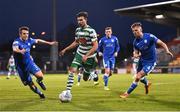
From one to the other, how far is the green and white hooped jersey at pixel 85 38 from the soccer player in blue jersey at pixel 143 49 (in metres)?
1.21

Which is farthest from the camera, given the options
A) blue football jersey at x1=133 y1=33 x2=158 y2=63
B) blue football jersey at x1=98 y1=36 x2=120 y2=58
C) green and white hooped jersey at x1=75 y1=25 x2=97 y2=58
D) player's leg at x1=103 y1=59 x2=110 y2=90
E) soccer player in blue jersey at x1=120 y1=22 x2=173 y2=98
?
blue football jersey at x1=98 y1=36 x2=120 y2=58

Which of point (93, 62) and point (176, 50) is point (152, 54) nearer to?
point (93, 62)

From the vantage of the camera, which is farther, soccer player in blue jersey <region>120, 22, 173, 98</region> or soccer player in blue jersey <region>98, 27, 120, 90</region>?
soccer player in blue jersey <region>98, 27, 120, 90</region>

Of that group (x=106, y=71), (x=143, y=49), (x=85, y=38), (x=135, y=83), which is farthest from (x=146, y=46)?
(x=106, y=71)

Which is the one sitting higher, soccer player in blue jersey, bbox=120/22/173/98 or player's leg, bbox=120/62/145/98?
soccer player in blue jersey, bbox=120/22/173/98

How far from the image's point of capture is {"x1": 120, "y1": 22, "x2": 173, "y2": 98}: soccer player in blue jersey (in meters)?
12.8

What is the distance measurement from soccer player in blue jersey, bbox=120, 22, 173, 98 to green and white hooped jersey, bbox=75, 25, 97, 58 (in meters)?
1.21

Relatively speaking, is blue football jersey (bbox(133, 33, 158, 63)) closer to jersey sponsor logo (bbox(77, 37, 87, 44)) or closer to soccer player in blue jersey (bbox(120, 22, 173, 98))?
soccer player in blue jersey (bbox(120, 22, 173, 98))

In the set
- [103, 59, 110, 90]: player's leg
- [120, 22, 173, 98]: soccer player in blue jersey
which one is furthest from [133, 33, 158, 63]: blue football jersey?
[103, 59, 110, 90]: player's leg

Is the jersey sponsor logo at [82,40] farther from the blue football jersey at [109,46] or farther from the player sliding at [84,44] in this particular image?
the blue football jersey at [109,46]

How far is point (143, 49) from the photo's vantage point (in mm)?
13211

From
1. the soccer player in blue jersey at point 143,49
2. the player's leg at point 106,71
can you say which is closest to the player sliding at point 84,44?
the soccer player in blue jersey at point 143,49

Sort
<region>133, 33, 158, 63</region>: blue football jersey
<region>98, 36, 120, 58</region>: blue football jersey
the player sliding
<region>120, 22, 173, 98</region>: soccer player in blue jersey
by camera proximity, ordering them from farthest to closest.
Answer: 1. <region>98, 36, 120, 58</region>: blue football jersey
2. <region>133, 33, 158, 63</region>: blue football jersey
3. <region>120, 22, 173, 98</region>: soccer player in blue jersey
4. the player sliding

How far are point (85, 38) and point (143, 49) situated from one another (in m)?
1.87
